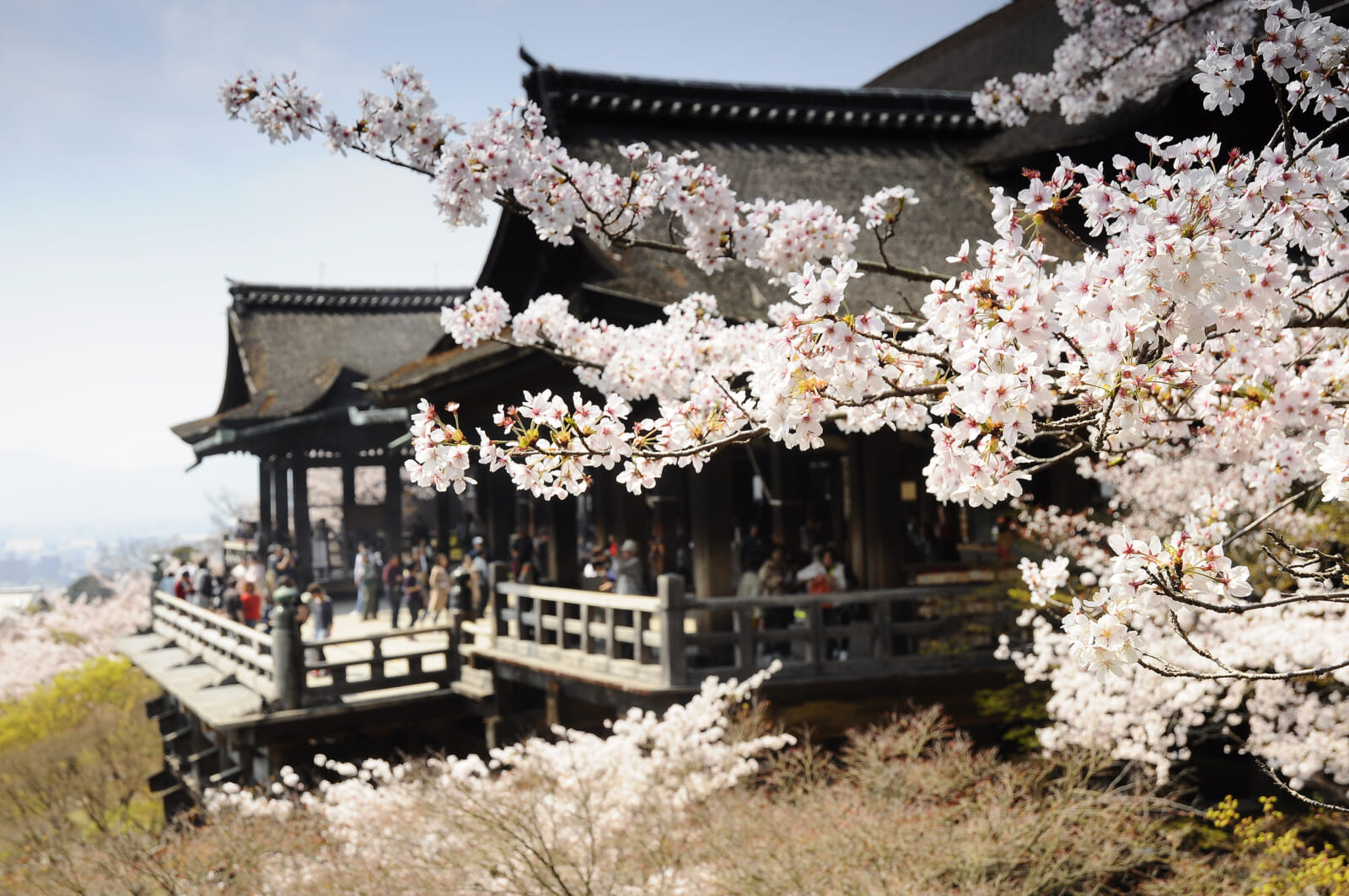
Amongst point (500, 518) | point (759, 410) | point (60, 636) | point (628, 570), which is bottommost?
point (60, 636)

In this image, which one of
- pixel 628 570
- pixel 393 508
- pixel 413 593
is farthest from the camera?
pixel 393 508

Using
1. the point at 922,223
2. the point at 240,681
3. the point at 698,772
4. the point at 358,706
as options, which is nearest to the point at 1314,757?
the point at 698,772

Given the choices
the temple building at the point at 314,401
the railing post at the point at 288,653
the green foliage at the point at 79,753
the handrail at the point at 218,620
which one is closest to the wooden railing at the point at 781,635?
the railing post at the point at 288,653

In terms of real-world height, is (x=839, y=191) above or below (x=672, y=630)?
above

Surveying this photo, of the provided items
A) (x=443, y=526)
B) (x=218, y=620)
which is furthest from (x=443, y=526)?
(x=218, y=620)

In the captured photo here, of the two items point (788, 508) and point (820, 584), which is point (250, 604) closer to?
point (788, 508)

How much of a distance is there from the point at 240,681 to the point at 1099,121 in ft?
45.5

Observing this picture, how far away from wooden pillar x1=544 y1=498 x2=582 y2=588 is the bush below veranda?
16.4 feet

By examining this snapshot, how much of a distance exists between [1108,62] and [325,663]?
37.7ft

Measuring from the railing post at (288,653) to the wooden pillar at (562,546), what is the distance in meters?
3.34

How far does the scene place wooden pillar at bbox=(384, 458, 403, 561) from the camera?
23.7 meters

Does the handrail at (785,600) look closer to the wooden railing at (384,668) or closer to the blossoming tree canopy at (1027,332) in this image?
the blossoming tree canopy at (1027,332)

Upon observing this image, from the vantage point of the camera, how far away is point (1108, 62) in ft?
34.2

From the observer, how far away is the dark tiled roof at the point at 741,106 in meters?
12.4
